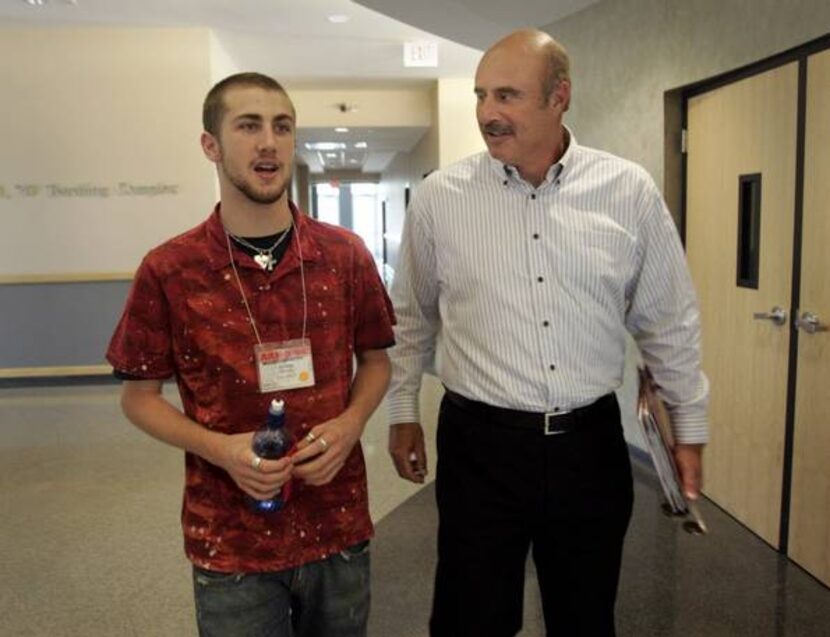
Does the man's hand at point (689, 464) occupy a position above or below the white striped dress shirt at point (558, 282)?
below

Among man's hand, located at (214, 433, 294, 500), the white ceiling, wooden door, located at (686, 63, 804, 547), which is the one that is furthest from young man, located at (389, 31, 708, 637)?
the white ceiling

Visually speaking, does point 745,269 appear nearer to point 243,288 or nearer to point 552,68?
point 552,68

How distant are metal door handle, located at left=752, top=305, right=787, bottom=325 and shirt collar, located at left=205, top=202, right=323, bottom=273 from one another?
224 centimetres

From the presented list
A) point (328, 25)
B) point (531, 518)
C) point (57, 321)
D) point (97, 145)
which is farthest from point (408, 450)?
point (57, 321)

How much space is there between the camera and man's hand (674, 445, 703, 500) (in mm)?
1748

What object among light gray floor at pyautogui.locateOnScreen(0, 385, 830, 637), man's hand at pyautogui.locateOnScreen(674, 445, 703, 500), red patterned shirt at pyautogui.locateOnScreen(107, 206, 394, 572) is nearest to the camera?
red patterned shirt at pyautogui.locateOnScreen(107, 206, 394, 572)

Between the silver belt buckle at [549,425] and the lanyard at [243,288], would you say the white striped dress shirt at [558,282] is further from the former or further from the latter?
the lanyard at [243,288]

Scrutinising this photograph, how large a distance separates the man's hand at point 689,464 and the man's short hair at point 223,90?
3.98 ft

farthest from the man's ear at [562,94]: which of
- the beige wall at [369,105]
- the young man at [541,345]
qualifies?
the beige wall at [369,105]

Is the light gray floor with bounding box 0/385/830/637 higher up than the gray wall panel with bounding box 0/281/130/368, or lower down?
lower down

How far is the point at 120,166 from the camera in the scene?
6281mm

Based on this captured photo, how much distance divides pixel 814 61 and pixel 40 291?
5998 millimetres

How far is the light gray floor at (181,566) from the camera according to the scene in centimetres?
255

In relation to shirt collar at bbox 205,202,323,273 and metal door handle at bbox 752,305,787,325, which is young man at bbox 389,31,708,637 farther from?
metal door handle at bbox 752,305,787,325
